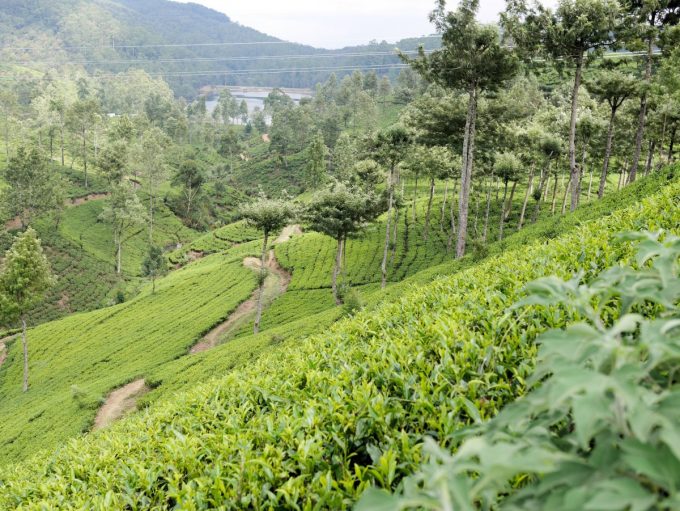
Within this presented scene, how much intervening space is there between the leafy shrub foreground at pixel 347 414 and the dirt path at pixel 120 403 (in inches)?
Result: 506

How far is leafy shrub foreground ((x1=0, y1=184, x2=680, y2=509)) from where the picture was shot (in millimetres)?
3236

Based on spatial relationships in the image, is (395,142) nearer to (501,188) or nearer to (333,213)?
(333,213)

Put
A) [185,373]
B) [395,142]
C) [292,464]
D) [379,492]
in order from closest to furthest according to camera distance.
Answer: [379,492] → [292,464] → [185,373] → [395,142]

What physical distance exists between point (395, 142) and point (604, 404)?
2832cm

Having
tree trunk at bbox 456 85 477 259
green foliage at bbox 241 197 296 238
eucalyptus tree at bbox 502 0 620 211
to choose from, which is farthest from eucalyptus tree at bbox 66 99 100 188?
eucalyptus tree at bbox 502 0 620 211

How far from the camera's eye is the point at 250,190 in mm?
92500

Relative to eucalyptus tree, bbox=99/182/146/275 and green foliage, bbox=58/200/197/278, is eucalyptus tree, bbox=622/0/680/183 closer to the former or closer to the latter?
eucalyptus tree, bbox=99/182/146/275

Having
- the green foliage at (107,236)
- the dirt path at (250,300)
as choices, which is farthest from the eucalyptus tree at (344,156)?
the dirt path at (250,300)

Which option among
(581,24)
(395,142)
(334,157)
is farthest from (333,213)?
(334,157)

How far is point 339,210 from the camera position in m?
28.4

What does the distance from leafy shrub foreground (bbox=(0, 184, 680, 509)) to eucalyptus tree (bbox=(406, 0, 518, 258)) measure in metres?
15.7

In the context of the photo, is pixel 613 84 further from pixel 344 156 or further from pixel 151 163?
pixel 151 163

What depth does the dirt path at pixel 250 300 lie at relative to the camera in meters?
28.6

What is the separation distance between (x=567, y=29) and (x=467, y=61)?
162 inches
